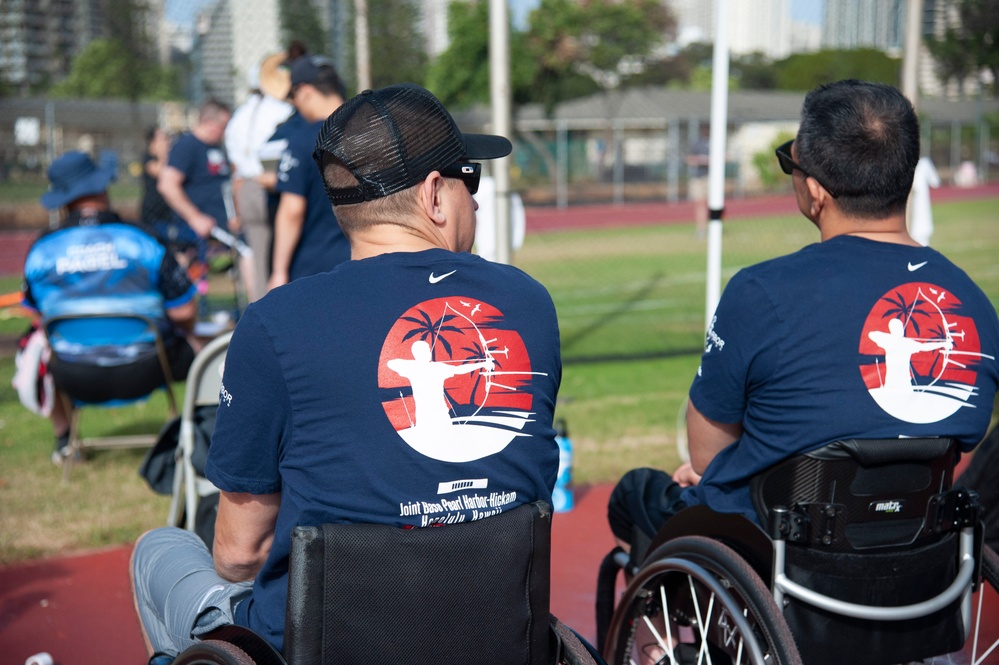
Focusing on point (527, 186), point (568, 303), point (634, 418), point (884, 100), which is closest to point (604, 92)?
point (527, 186)

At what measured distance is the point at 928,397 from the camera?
251 cm

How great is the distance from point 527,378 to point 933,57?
24.9ft

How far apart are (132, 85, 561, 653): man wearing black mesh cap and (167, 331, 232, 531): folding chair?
122cm

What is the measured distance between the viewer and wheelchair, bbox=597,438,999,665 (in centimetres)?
242

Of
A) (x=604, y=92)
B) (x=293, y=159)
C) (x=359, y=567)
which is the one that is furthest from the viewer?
(x=604, y=92)

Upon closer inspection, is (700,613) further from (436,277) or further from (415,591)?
(436,277)

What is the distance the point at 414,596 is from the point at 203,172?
8685 mm

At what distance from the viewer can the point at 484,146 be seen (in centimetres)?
233

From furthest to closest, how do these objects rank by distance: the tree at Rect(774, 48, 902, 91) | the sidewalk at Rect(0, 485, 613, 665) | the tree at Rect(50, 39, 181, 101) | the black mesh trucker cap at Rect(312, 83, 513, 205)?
the tree at Rect(50, 39, 181, 101) → the tree at Rect(774, 48, 902, 91) → the sidewalk at Rect(0, 485, 613, 665) → the black mesh trucker cap at Rect(312, 83, 513, 205)

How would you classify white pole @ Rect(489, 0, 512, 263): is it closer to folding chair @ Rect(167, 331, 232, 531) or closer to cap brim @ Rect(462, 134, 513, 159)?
folding chair @ Rect(167, 331, 232, 531)

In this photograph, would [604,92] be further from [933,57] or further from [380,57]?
[933,57]

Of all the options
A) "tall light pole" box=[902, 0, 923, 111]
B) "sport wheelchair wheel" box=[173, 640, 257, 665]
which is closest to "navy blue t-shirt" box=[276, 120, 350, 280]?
"sport wheelchair wheel" box=[173, 640, 257, 665]

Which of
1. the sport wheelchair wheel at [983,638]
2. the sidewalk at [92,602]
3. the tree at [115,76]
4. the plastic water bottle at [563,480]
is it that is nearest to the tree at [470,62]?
the tree at [115,76]

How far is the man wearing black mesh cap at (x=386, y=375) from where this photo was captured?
1946mm
